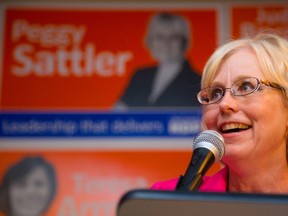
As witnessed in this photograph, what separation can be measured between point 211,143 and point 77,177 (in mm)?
1543

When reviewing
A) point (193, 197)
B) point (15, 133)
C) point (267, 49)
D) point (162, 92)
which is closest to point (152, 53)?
point (162, 92)

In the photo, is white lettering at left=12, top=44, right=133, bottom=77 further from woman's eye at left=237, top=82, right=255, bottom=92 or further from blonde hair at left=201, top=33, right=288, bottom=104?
woman's eye at left=237, top=82, right=255, bottom=92

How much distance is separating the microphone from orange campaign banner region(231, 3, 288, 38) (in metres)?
1.63

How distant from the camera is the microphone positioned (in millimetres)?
630

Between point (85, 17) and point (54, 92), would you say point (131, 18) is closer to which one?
point (85, 17)

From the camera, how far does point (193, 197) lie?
1.42ft

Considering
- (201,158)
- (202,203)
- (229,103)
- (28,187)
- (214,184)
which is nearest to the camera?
(202,203)

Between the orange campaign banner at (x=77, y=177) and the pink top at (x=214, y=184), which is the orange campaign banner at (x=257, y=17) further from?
the pink top at (x=214, y=184)

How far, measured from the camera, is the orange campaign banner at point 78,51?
7.36 ft

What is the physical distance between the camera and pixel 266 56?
940 millimetres

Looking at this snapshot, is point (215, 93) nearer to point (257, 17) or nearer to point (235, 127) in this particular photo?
point (235, 127)

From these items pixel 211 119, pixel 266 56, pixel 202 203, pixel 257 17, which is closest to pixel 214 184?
pixel 211 119

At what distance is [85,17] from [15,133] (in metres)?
0.69

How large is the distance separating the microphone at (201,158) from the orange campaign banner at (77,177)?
143 cm
